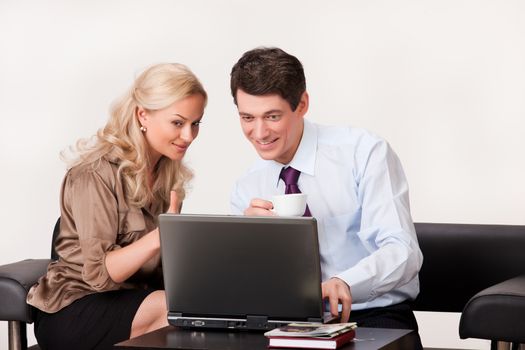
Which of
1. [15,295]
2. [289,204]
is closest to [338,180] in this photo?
[289,204]

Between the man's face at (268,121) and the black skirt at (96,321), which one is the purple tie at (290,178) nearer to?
the man's face at (268,121)

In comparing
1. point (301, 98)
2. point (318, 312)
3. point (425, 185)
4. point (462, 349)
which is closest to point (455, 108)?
point (425, 185)

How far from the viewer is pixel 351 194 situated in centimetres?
308

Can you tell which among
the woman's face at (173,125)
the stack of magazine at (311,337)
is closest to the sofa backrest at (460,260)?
the woman's face at (173,125)

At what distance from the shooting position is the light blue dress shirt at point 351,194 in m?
2.95

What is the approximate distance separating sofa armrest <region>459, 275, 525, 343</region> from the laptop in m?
0.76

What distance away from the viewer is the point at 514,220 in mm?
4355

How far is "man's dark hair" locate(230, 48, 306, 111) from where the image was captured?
2.96m

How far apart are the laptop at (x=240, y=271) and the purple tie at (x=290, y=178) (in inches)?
26.4

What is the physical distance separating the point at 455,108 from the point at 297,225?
86.3 inches

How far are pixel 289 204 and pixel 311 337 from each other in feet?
1.24

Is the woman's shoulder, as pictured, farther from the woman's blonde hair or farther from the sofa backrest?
the sofa backrest

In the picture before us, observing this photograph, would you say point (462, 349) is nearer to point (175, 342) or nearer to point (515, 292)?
point (515, 292)

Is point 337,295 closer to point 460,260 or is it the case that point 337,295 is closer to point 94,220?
point 94,220
